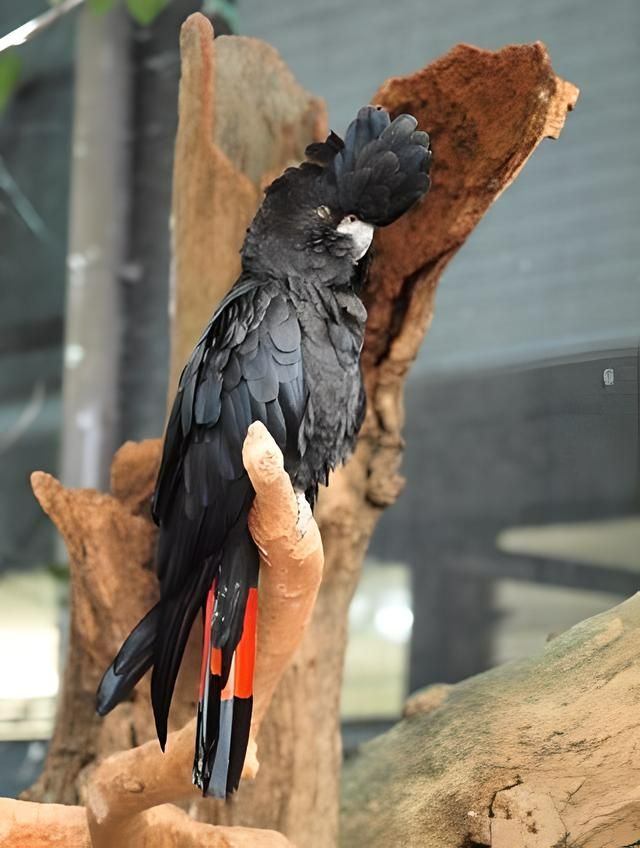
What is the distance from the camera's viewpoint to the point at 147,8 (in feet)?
5.11

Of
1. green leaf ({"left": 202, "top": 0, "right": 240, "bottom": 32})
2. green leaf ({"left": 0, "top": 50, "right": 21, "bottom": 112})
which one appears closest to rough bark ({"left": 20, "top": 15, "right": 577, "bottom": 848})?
green leaf ({"left": 202, "top": 0, "right": 240, "bottom": 32})

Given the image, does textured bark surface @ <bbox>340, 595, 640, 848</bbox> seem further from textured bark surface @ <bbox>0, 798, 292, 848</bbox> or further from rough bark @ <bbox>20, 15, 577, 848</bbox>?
textured bark surface @ <bbox>0, 798, 292, 848</bbox>

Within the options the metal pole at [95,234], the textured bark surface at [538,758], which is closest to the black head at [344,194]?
the textured bark surface at [538,758]

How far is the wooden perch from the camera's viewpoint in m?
0.98

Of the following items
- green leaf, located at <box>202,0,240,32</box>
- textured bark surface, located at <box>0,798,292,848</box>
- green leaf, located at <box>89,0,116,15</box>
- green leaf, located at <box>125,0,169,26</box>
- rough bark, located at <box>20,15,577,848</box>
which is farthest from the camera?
green leaf, located at <box>89,0,116,15</box>

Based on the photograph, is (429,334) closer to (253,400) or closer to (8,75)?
(253,400)

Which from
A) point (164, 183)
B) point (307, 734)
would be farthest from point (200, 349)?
point (164, 183)

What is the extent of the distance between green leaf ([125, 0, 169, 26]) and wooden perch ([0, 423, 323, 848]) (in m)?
0.98

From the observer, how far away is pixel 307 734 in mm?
1349

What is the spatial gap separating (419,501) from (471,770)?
2.26ft

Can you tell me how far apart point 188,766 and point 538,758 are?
47cm

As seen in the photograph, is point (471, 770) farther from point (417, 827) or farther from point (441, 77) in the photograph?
point (441, 77)

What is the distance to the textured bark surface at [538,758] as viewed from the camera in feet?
3.68

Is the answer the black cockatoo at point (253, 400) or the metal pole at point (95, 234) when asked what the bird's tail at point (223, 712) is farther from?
the metal pole at point (95, 234)
